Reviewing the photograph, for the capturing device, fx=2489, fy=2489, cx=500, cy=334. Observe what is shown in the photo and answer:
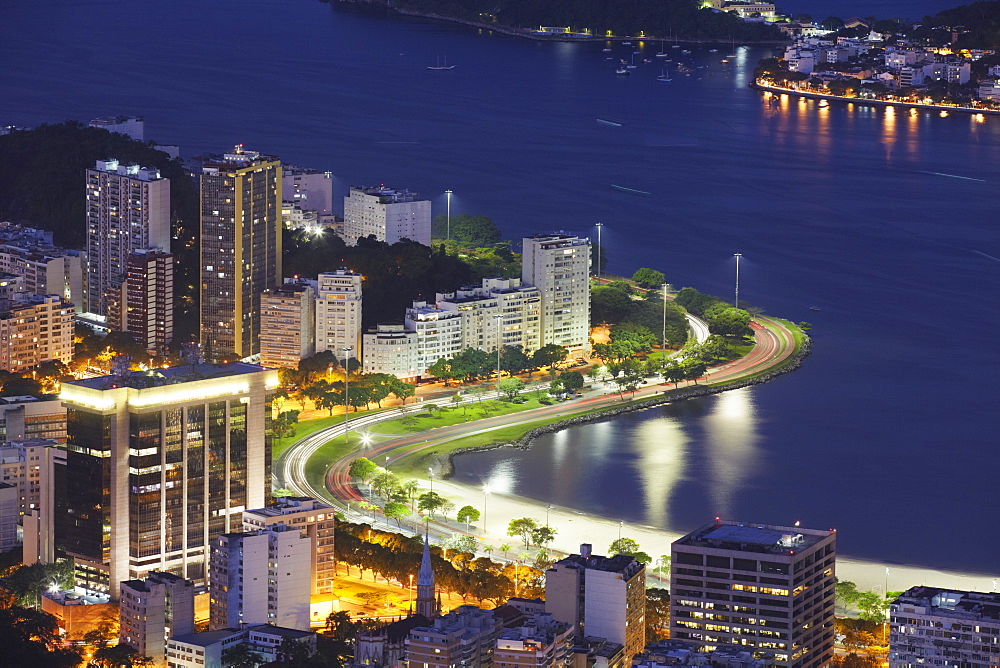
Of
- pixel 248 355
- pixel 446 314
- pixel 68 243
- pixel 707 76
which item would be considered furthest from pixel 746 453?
pixel 707 76

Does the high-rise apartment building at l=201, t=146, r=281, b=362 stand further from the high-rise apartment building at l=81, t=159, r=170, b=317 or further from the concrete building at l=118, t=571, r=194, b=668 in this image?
the concrete building at l=118, t=571, r=194, b=668

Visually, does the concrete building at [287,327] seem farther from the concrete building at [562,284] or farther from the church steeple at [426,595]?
the church steeple at [426,595]

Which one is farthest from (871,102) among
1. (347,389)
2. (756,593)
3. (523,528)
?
(756,593)

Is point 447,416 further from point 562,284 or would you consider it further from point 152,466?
point 152,466

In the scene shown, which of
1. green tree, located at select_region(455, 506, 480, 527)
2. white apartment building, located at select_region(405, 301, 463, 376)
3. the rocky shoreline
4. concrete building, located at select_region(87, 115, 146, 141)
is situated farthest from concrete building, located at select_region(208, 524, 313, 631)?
concrete building, located at select_region(87, 115, 146, 141)

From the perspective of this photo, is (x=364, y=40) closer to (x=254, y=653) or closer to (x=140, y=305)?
(x=140, y=305)

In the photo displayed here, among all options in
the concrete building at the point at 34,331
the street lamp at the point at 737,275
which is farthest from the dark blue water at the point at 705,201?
the concrete building at the point at 34,331

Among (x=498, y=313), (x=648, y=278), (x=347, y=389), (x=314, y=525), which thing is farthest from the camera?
(x=648, y=278)
